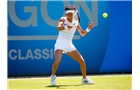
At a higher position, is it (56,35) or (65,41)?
(56,35)

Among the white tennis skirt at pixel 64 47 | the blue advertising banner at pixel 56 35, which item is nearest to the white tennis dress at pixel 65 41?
the white tennis skirt at pixel 64 47

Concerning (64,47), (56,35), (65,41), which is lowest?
(64,47)

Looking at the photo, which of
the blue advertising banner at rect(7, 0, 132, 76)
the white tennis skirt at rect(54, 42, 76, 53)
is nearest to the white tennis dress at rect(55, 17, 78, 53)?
the white tennis skirt at rect(54, 42, 76, 53)

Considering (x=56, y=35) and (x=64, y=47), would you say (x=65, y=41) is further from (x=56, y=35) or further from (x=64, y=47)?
(x=56, y=35)

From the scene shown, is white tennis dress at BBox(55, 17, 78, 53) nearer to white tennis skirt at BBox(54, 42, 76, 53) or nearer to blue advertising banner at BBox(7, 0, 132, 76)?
white tennis skirt at BBox(54, 42, 76, 53)

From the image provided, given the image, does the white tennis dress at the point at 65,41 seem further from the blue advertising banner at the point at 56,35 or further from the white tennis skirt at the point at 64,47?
the blue advertising banner at the point at 56,35

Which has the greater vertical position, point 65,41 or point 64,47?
point 65,41

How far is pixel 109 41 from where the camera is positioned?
1050cm

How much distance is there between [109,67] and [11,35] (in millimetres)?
2736

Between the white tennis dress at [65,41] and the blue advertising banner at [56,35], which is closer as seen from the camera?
the white tennis dress at [65,41]

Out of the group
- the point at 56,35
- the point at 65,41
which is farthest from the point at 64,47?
the point at 56,35

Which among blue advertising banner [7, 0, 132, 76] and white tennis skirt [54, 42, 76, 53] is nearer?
white tennis skirt [54, 42, 76, 53]

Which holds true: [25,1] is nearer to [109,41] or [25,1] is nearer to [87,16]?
[87,16]

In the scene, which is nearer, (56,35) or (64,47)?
(64,47)
